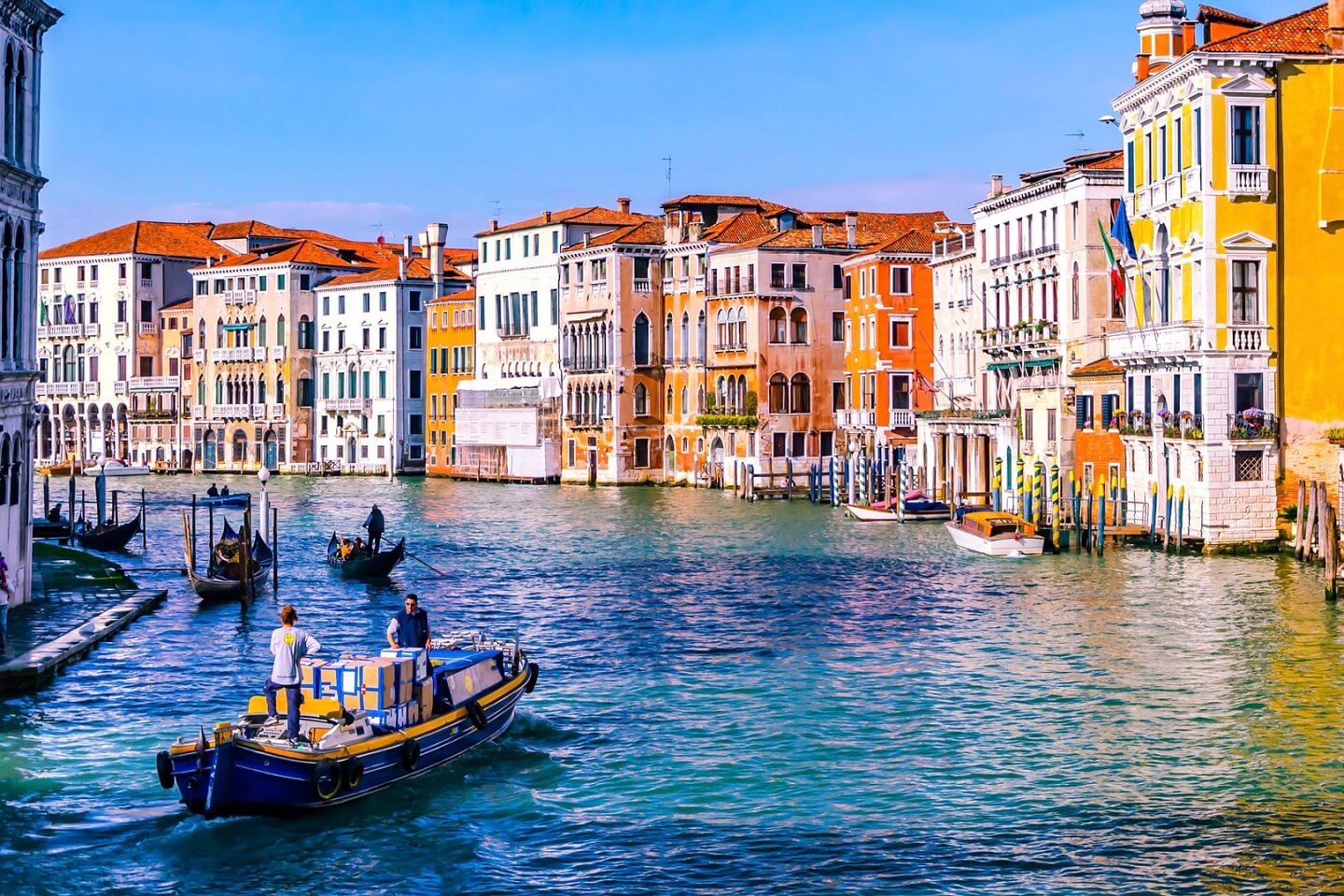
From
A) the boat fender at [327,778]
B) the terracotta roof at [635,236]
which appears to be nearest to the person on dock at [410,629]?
the boat fender at [327,778]

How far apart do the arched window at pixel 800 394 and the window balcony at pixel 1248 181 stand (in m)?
33.7

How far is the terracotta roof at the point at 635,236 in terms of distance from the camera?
74.2 meters

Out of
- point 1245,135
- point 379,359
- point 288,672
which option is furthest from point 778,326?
point 288,672

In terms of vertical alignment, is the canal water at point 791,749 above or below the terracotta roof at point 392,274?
below

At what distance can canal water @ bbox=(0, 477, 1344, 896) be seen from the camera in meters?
14.5

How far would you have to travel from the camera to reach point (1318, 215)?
35781 millimetres

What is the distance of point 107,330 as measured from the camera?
9781 cm

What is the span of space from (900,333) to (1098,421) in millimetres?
17546

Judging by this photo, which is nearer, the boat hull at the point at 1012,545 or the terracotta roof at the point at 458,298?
the boat hull at the point at 1012,545

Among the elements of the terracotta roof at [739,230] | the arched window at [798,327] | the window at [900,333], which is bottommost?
the window at [900,333]

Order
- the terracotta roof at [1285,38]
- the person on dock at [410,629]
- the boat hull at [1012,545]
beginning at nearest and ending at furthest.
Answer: the person on dock at [410,629], the terracotta roof at [1285,38], the boat hull at [1012,545]

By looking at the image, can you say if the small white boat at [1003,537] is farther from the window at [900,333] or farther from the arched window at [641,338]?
the arched window at [641,338]

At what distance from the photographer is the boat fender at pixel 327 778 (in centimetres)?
1557

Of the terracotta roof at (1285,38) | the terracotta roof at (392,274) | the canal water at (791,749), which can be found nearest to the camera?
the canal water at (791,749)
